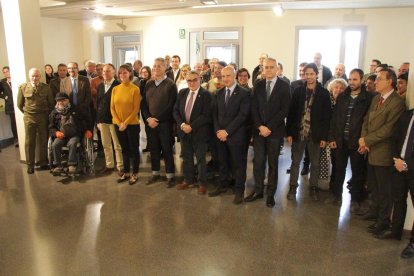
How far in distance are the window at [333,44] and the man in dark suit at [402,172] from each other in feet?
17.7

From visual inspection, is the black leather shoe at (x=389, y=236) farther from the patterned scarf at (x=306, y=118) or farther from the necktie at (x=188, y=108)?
the necktie at (x=188, y=108)

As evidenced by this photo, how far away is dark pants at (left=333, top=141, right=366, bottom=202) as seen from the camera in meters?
3.63

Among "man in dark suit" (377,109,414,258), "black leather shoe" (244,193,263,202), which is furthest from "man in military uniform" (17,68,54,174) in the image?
"man in dark suit" (377,109,414,258)

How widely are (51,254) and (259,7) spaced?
6531 millimetres

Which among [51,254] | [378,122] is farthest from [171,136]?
[378,122]

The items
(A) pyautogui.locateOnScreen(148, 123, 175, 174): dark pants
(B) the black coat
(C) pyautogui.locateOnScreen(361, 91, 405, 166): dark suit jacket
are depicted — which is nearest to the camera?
(C) pyautogui.locateOnScreen(361, 91, 405, 166): dark suit jacket

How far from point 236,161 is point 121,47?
7397 mm

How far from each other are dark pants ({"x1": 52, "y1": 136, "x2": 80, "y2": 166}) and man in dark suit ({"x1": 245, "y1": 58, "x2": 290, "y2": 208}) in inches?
102

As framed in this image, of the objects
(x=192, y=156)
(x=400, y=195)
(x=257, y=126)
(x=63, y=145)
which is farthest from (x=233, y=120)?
(x=63, y=145)

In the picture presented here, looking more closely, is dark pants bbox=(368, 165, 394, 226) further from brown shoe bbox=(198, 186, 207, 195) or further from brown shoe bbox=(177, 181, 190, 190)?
brown shoe bbox=(177, 181, 190, 190)

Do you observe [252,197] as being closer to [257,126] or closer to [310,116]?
[257,126]

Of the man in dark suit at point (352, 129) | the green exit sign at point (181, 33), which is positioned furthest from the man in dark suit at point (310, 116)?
the green exit sign at point (181, 33)

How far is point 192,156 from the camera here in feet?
14.3

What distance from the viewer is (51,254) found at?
9.78 feet
